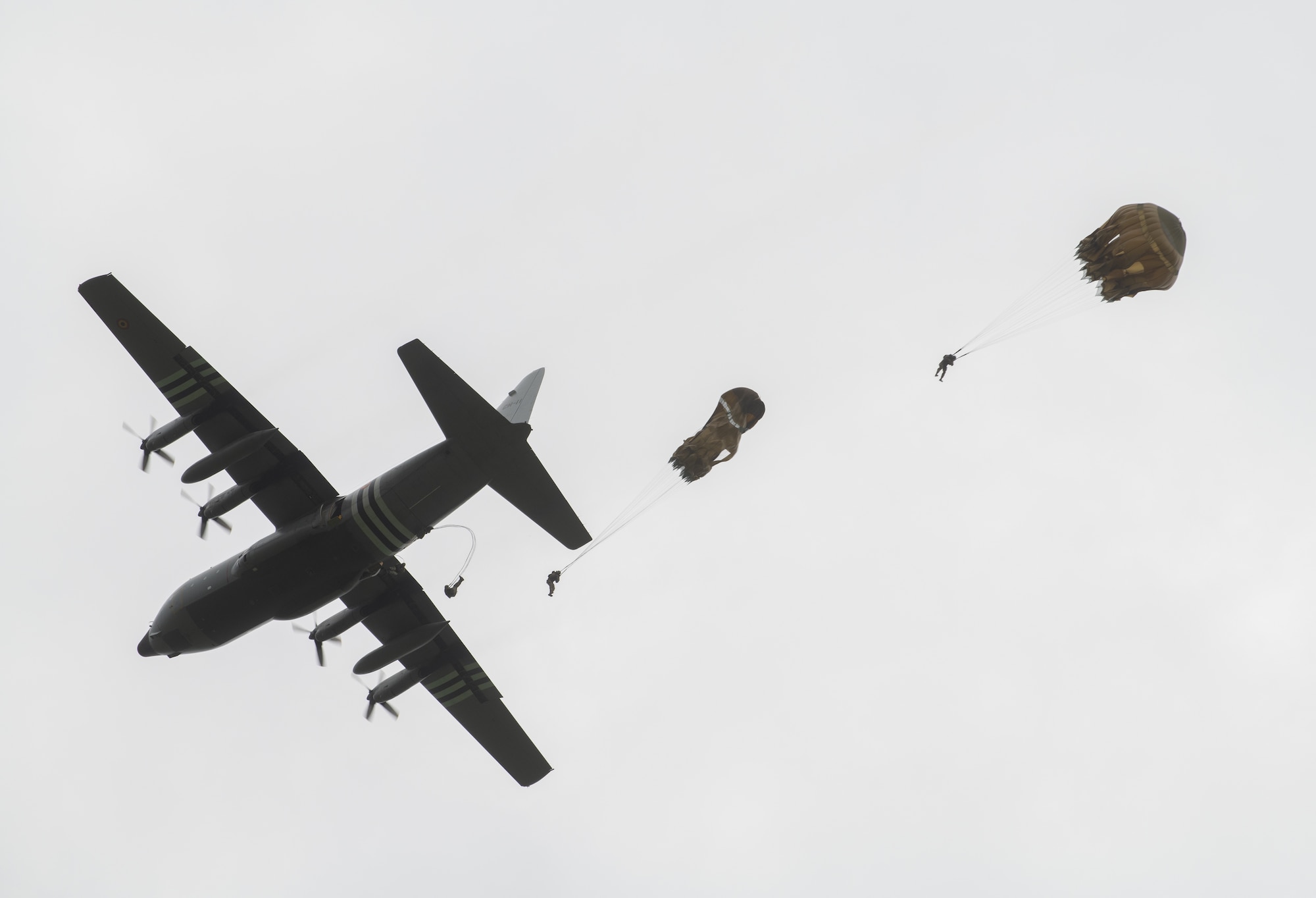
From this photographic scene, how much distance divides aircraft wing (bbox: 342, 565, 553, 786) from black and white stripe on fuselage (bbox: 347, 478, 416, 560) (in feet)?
11.9

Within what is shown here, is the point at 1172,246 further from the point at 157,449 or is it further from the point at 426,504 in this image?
the point at 157,449

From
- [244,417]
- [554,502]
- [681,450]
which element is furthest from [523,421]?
[244,417]

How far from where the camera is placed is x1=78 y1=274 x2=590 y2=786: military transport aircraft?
86.9ft

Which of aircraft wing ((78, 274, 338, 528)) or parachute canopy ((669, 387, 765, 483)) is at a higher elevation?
aircraft wing ((78, 274, 338, 528))

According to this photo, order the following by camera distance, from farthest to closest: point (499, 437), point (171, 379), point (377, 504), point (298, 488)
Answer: point (298, 488) < point (171, 379) < point (377, 504) < point (499, 437)

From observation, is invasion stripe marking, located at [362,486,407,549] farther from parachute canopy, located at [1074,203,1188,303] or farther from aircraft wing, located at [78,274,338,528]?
parachute canopy, located at [1074,203,1188,303]

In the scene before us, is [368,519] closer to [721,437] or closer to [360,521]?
[360,521]

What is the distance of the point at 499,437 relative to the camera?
2639 cm

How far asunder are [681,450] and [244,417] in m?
11.7

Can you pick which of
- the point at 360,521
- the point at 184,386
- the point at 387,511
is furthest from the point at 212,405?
the point at 387,511

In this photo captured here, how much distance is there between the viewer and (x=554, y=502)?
1104 inches

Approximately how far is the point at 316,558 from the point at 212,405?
4.75 m

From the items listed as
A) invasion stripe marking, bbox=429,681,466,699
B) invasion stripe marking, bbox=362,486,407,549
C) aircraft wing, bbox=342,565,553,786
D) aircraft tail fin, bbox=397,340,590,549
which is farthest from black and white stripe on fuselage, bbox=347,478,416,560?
invasion stripe marking, bbox=429,681,466,699

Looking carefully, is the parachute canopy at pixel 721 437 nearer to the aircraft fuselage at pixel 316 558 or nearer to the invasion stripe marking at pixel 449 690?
the aircraft fuselage at pixel 316 558
